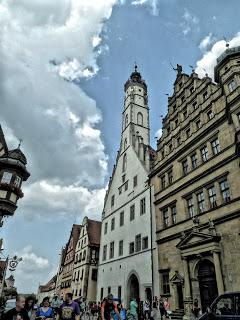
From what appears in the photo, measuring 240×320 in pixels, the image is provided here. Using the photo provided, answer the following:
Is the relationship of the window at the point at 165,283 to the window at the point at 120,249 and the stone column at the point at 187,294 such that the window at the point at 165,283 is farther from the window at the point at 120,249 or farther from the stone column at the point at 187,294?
the window at the point at 120,249

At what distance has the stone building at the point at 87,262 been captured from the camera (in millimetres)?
39344

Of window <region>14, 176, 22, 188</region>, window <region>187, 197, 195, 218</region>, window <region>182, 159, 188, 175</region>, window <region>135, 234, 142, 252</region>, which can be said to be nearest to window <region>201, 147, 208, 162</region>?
window <region>182, 159, 188, 175</region>

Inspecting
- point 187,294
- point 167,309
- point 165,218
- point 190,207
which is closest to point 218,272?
point 187,294

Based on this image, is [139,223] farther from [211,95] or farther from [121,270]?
[211,95]

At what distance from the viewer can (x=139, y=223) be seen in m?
27.9

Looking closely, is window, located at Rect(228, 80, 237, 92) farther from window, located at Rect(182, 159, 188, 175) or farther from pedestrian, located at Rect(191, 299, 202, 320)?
pedestrian, located at Rect(191, 299, 202, 320)

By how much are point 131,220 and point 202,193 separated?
38.0 feet

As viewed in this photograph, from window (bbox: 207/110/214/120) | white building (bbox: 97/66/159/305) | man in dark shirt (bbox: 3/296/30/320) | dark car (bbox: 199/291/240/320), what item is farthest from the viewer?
white building (bbox: 97/66/159/305)

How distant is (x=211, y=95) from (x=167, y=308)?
56.5 feet

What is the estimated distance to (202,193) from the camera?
66.7 ft

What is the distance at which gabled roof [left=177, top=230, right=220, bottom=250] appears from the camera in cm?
1750

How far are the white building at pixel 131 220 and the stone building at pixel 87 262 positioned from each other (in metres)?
6.89

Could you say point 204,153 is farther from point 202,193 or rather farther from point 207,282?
point 207,282

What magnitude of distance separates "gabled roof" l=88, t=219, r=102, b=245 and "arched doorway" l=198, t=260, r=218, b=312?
27.5 meters
